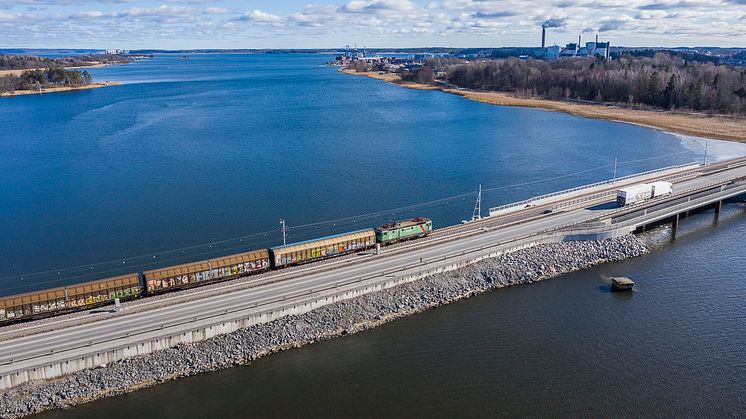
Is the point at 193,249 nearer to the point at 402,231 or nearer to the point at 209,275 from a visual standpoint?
the point at 209,275

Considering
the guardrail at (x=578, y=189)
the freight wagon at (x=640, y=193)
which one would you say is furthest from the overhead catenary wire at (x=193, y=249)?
the freight wagon at (x=640, y=193)

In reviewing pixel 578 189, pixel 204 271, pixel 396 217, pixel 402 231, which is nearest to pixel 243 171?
pixel 396 217

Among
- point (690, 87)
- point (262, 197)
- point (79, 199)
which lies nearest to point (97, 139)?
point (79, 199)

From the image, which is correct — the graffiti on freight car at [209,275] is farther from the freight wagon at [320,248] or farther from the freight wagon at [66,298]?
the freight wagon at [66,298]

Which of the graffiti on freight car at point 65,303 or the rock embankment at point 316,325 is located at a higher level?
the graffiti on freight car at point 65,303

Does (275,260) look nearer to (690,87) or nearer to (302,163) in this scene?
(302,163)

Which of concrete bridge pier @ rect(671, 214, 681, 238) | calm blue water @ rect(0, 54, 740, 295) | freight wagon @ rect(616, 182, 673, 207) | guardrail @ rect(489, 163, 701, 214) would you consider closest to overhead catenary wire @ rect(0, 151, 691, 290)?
calm blue water @ rect(0, 54, 740, 295)

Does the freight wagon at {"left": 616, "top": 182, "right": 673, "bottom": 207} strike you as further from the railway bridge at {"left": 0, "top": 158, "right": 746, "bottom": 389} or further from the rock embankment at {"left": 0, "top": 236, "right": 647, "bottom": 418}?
the rock embankment at {"left": 0, "top": 236, "right": 647, "bottom": 418}
